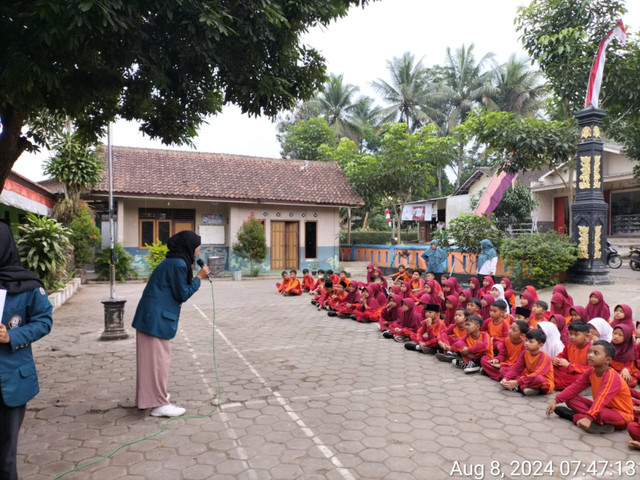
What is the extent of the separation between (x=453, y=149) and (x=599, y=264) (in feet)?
36.6

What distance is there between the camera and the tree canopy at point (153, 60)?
4047mm

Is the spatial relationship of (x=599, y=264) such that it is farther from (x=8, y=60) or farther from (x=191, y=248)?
(x=8, y=60)

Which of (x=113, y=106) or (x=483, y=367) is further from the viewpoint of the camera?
(x=113, y=106)

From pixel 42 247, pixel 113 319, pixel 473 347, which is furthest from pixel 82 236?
pixel 473 347

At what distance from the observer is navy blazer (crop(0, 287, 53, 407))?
255 centimetres

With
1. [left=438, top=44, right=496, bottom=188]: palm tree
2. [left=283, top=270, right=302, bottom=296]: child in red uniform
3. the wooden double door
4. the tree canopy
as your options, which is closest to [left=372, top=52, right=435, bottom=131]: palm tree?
[left=438, top=44, right=496, bottom=188]: palm tree

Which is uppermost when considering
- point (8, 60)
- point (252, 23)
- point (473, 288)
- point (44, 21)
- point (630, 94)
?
point (630, 94)

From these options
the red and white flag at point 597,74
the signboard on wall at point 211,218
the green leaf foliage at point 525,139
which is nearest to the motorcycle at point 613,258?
the green leaf foliage at point 525,139

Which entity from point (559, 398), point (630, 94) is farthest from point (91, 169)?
point (630, 94)

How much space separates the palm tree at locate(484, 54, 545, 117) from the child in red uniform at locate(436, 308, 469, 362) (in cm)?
2792

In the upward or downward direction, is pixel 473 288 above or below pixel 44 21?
below

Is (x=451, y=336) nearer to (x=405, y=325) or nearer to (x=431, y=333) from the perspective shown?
(x=431, y=333)

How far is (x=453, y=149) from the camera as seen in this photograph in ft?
68.8

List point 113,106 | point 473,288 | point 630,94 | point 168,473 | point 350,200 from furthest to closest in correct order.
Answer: point 350,200
point 630,94
point 473,288
point 113,106
point 168,473
